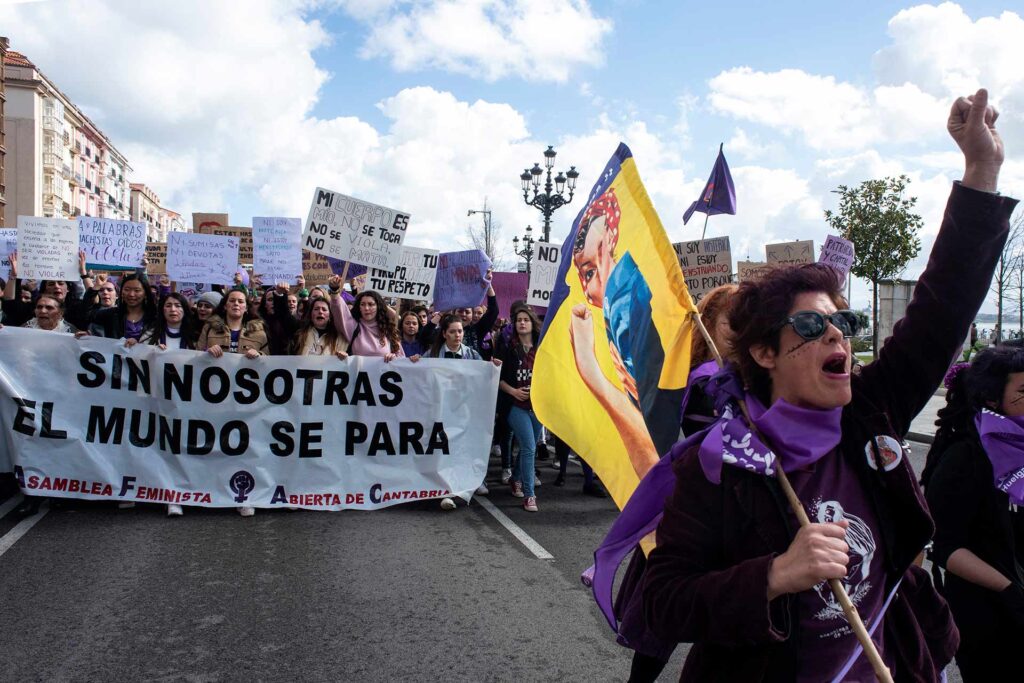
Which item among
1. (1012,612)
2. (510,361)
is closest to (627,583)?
(1012,612)

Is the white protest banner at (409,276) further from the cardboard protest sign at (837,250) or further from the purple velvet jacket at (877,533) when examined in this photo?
the purple velvet jacket at (877,533)

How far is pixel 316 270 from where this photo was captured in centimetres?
1422

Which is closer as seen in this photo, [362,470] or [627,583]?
[627,583]

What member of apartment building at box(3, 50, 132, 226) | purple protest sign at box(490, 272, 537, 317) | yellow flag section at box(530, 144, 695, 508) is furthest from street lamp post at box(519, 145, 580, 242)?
apartment building at box(3, 50, 132, 226)

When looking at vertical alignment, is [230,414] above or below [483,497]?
above

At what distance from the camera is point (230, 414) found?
7078mm

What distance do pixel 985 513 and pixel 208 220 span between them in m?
15.0

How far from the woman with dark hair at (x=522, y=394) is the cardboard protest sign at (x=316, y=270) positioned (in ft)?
21.4

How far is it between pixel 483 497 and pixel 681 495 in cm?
632

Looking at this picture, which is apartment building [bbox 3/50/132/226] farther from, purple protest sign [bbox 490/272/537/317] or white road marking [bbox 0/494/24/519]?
white road marking [bbox 0/494/24/519]

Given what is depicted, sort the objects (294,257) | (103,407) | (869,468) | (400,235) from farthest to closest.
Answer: (294,257) < (400,235) < (103,407) < (869,468)

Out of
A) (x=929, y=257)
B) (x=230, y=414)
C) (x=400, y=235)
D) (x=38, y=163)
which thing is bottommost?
(x=230, y=414)

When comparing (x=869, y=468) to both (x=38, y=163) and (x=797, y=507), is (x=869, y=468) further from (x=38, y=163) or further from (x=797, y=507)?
(x=38, y=163)

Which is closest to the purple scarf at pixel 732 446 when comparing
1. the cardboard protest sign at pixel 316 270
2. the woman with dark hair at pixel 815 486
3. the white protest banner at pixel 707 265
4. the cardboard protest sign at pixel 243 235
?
the woman with dark hair at pixel 815 486
